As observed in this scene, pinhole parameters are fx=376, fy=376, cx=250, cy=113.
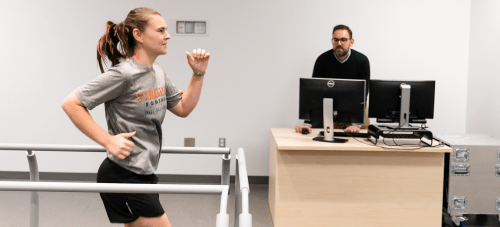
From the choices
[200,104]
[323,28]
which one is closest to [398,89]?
[323,28]

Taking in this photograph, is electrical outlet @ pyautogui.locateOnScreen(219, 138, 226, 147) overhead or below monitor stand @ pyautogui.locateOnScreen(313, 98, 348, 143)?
below

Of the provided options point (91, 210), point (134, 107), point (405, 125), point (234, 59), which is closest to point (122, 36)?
point (134, 107)

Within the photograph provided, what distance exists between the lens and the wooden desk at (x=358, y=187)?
2.55m

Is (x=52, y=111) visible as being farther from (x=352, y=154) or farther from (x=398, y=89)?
(x=398, y=89)

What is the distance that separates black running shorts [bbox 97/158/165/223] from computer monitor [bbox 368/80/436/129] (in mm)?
1818

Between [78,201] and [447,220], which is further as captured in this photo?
[78,201]

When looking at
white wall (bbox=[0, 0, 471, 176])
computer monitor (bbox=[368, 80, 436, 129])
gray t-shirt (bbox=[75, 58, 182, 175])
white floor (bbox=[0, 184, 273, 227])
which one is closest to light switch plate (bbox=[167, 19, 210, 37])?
white wall (bbox=[0, 0, 471, 176])

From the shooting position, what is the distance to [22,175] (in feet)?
13.2

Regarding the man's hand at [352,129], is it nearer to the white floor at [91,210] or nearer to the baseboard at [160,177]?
the white floor at [91,210]

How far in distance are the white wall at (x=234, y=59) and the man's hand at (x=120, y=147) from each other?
271 cm

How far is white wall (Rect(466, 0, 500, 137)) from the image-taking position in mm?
3305

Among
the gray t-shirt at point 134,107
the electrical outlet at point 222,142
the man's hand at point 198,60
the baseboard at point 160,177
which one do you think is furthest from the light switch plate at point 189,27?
the gray t-shirt at point 134,107

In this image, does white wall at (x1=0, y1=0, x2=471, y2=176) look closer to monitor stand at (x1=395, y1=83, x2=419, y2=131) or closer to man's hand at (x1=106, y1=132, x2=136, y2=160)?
monitor stand at (x1=395, y1=83, x2=419, y2=131)

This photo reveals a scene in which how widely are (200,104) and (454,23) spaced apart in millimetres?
2692
